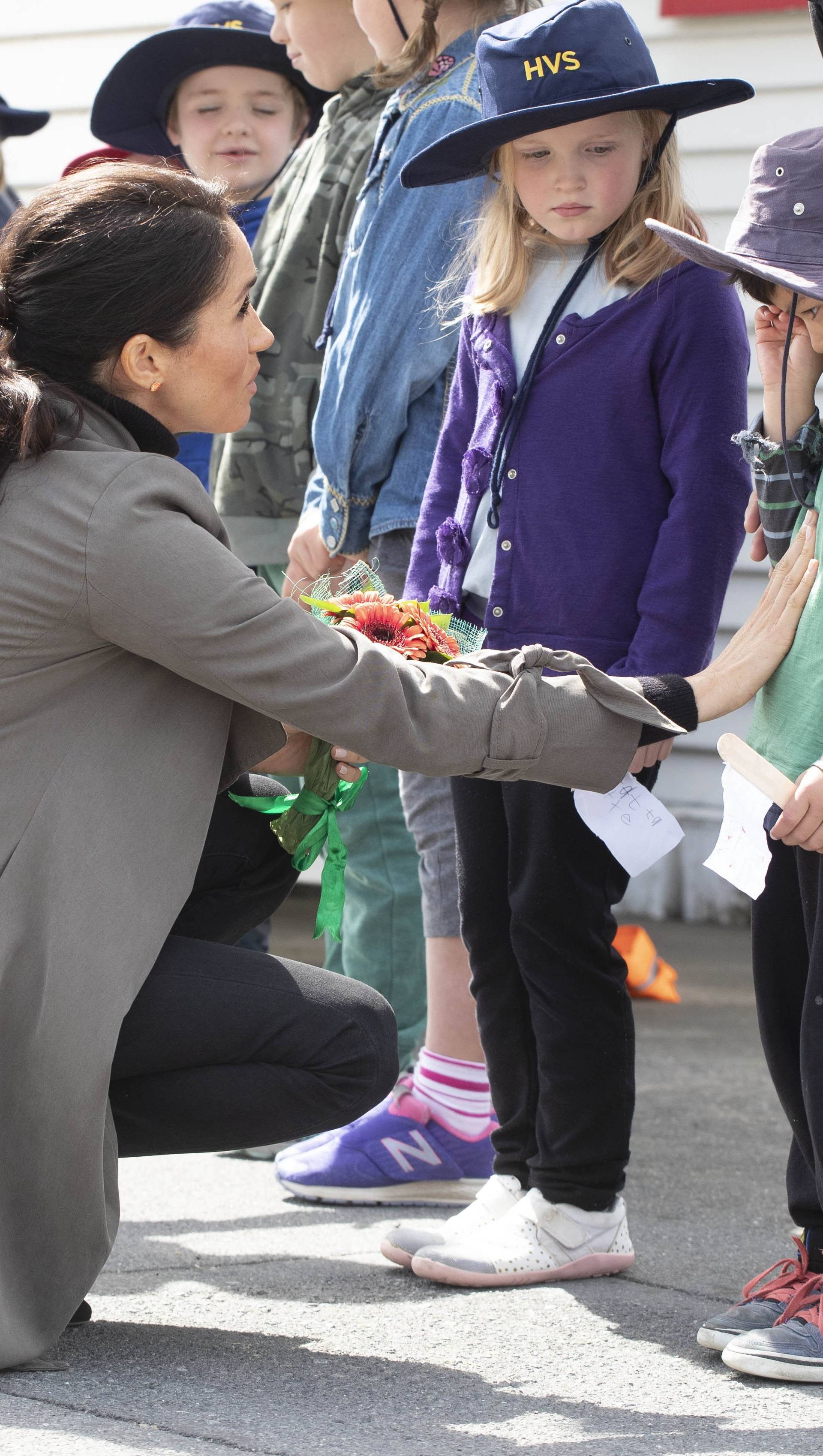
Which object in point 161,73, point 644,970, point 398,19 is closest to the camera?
point 398,19

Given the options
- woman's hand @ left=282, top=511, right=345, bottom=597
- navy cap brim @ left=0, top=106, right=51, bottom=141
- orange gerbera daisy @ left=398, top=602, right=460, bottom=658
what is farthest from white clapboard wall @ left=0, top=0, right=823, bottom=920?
orange gerbera daisy @ left=398, top=602, right=460, bottom=658

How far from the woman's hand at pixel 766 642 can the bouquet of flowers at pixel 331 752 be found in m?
0.38

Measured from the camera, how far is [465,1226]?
9.38 feet

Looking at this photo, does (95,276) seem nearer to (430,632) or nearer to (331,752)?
(430,632)

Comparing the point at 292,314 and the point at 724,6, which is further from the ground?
the point at 724,6

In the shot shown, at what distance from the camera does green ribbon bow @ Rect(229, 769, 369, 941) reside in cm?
271

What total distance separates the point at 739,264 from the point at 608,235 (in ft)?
1.55

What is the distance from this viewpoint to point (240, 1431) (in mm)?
2092

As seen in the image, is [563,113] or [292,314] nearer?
[563,113]

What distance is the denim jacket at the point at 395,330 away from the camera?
321 centimetres

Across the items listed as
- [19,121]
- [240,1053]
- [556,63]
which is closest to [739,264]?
[556,63]

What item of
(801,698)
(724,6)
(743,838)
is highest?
(724,6)

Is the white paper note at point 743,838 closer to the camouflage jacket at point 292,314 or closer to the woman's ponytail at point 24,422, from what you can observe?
the woman's ponytail at point 24,422

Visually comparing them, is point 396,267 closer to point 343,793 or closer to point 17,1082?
point 343,793
